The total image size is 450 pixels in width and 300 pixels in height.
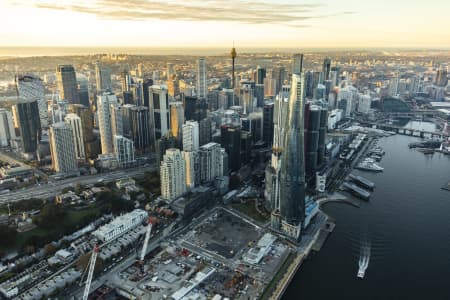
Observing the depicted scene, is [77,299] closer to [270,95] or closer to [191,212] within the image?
[191,212]

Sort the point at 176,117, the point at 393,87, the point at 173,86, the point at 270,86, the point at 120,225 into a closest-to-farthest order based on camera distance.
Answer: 1. the point at 120,225
2. the point at 176,117
3. the point at 173,86
4. the point at 270,86
5. the point at 393,87

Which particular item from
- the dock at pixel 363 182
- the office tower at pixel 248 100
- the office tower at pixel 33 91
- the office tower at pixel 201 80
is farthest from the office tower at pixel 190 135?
the office tower at pixel 201 80

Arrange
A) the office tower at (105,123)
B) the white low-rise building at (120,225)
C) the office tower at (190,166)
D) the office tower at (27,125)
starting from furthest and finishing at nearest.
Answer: the office tower at (105,123) → the office tower at (27,125) → the office tower at (190,166) → the white low-rise building at (120,225)

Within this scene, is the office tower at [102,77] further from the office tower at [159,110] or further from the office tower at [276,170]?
the office tower at [276,170]

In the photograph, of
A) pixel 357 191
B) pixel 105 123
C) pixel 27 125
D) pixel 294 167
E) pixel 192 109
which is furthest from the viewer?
pixel 192 109

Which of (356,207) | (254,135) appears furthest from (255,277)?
(254,135)

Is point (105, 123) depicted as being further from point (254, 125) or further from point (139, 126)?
point (254, 125)

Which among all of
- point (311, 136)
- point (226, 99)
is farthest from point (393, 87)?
point (311, 136)
